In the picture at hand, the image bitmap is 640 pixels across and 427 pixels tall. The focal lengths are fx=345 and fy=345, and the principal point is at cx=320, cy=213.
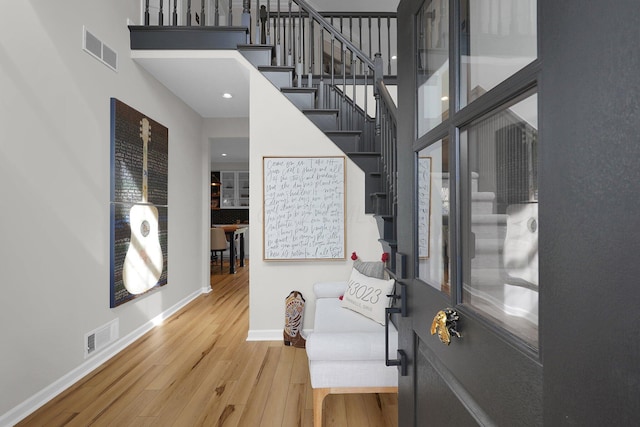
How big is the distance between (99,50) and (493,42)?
3049mm

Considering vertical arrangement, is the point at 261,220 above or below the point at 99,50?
below

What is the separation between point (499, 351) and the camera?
0.55 m

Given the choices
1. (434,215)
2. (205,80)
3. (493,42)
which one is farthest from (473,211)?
(205,80)

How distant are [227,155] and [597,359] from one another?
8.28m

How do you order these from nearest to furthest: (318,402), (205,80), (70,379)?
(318,402) → (70,379) → (205,80)

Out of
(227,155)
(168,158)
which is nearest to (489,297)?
(168,158)

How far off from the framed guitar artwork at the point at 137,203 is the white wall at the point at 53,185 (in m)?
0.10

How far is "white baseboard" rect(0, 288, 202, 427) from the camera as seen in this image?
193 centimetres

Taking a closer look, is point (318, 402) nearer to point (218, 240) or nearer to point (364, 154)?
point (364, 154)

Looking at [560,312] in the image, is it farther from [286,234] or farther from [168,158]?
[168,158]

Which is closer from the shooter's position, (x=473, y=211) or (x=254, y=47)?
(x=473, y=211)

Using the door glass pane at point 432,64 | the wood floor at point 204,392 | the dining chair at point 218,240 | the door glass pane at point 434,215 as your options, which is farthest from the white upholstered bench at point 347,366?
the dining chair at point 218,240

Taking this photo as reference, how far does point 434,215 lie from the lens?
34.9 inches

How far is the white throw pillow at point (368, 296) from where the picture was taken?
237cm
